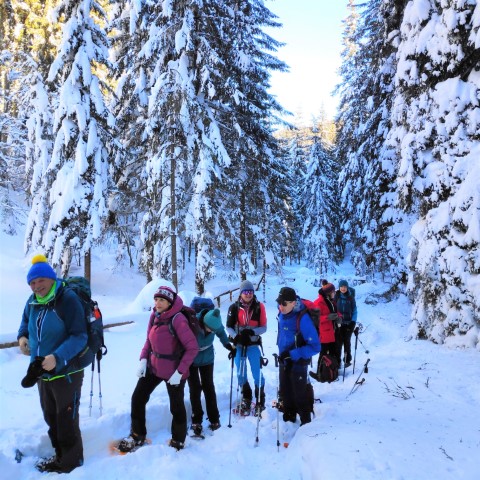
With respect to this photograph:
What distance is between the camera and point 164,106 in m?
14.3

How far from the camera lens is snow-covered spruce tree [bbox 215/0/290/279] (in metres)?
17.1

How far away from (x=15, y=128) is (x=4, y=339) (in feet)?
58.4

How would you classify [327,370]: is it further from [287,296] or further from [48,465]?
[48,465]

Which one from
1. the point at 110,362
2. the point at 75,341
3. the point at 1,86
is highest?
the point at 1,86

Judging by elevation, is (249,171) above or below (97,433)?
above

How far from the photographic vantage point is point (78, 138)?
15.3m

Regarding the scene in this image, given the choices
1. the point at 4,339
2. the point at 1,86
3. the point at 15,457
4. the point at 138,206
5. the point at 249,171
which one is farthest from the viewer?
the point at 1,86

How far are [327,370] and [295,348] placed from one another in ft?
9.42

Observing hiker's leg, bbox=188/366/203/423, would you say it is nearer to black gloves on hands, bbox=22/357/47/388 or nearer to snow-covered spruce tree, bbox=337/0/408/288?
black gloves on hands, bbox=22/357/47/388

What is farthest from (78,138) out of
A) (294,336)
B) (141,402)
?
(294,336)

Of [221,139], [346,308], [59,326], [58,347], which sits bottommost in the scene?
[346,308]

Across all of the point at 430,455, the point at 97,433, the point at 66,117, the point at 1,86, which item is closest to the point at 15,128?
the point at 1,86

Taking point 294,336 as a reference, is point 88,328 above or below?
above

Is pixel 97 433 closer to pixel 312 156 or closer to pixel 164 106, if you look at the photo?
pixel 164 106
